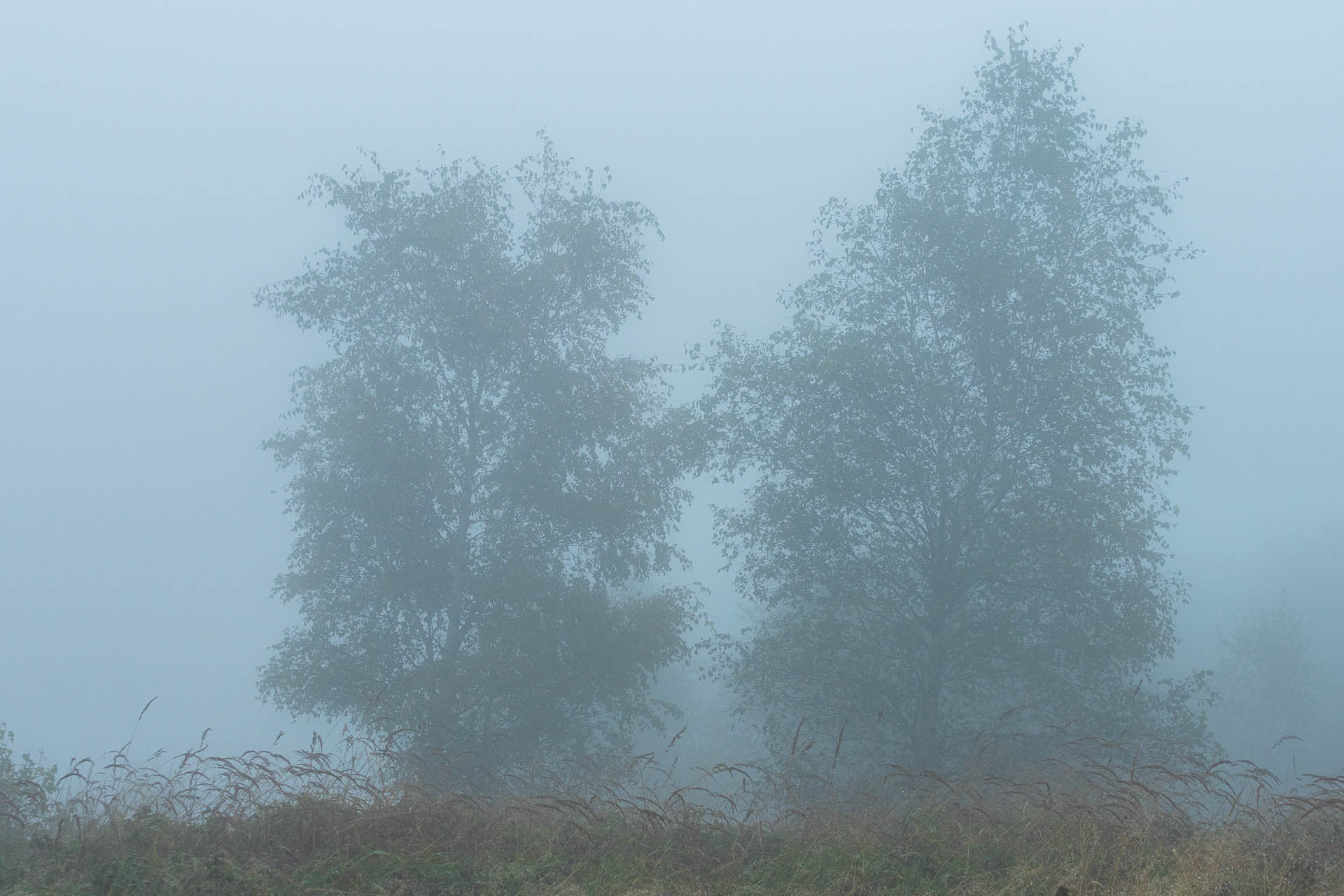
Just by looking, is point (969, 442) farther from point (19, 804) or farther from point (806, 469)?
point (19, 804)

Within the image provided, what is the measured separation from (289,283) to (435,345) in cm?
331

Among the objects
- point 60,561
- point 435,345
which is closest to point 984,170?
point 435,345

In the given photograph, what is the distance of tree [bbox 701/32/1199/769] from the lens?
45.8 feet

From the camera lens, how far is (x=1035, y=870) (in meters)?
5.79

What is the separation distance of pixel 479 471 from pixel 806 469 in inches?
246

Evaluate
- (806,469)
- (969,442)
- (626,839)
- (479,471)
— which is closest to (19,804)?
(626,839)

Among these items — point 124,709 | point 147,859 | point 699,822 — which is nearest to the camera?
point 147,859

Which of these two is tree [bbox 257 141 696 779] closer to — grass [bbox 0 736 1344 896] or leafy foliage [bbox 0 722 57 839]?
leafy foliage [bbox 0 722 57 839]

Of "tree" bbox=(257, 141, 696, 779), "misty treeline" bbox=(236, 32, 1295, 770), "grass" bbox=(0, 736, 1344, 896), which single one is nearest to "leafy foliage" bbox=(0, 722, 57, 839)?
"grass" bbox=(0, 736, 1344, 896)

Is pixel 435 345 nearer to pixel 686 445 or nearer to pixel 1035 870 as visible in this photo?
pixel 686 445

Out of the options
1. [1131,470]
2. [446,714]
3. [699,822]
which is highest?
[1131,470]

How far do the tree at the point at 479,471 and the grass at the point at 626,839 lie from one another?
23.9 feet

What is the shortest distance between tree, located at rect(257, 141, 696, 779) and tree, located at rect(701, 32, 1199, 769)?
2.41 meters

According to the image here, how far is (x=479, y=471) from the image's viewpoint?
56.9 feet
